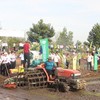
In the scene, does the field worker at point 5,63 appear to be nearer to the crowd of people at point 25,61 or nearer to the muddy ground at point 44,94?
the crowd of people at point 25,61

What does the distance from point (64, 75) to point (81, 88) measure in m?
1.06

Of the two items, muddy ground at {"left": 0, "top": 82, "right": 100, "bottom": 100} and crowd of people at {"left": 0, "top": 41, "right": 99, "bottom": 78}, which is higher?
crowd of people at {"left": 0, "top": 41, "right": 99, "bottom": 78}

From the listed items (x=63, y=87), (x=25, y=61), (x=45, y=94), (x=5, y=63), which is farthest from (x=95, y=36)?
(x=45, y=94)

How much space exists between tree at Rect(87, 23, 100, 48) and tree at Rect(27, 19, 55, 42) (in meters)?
7.26

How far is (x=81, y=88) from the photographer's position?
16.2 m

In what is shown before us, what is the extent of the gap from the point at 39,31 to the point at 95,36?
31.5ft

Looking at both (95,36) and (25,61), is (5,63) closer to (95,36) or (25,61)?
(25,61)

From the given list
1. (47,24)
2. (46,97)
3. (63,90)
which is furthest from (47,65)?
(47,24)

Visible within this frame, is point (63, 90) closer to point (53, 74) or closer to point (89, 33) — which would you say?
point (53, 74)

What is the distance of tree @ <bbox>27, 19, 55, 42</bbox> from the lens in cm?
5969

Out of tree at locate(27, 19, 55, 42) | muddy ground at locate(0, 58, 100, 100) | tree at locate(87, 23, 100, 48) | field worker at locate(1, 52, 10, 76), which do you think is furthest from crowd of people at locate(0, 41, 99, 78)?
tree at locate(27, 19, 55, 42)

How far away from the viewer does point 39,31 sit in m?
59.7

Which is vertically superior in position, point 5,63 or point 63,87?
point 5,63

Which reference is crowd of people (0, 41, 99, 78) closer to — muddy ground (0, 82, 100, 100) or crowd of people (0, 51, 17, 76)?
crowd of people (0, 51, 17, 76)
